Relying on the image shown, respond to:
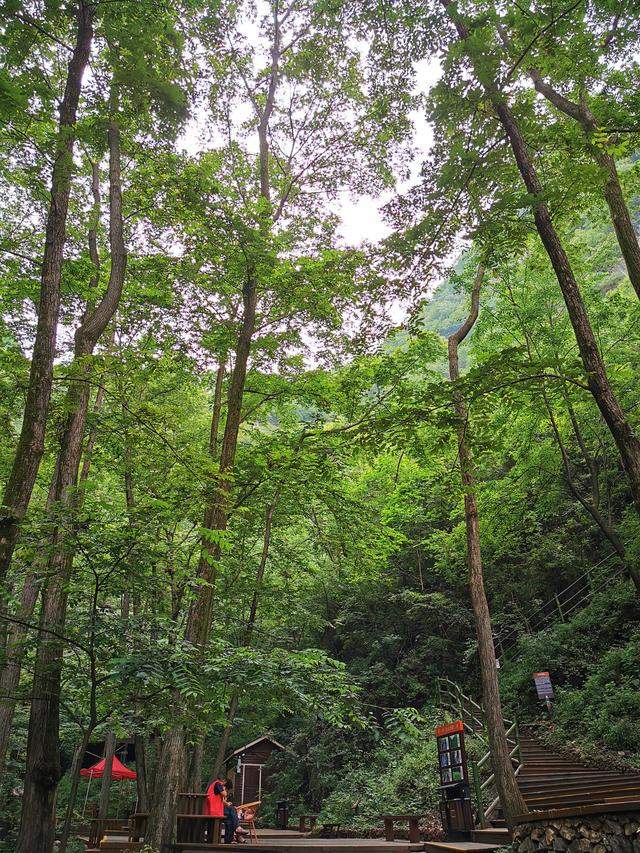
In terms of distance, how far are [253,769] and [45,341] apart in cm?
1979

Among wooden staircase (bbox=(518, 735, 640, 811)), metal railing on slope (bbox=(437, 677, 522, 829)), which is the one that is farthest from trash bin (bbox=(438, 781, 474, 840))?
metal railing on slope (bbox=(437, 677, 522, 829))

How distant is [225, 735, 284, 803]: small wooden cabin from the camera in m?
19.1

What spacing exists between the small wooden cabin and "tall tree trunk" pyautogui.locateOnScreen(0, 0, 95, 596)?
57.6 feet

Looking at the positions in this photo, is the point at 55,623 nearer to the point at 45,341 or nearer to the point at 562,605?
the point at 45,341

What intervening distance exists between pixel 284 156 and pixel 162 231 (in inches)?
133

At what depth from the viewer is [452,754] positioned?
8.96 m

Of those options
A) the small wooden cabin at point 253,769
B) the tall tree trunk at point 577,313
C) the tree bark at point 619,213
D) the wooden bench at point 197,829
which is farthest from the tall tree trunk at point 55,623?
the small wooden cabin at point 253,769

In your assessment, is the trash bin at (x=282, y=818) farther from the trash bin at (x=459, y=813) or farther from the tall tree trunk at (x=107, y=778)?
the trash bin at (x=459, y=813)

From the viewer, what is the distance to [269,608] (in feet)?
42.3

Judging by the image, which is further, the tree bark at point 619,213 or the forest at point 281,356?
the tree bark at point 619,213

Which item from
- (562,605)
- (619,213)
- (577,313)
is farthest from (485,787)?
(619,213)

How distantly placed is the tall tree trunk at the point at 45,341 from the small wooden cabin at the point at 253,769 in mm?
17550

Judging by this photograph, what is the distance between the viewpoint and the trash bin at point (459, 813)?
8556 millimetres

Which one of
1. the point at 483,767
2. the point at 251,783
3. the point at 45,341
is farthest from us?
the point at 251,783
